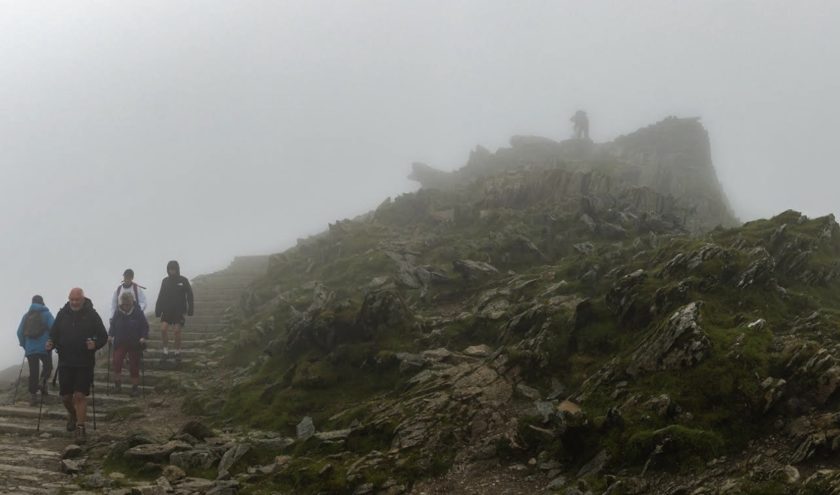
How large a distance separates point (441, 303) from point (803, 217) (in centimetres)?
1448

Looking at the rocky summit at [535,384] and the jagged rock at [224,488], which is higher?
the rocky summit at [535,384]

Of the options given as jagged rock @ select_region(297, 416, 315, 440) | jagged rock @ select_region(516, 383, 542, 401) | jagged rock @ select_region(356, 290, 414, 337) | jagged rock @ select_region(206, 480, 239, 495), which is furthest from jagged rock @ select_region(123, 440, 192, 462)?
jagged rock @ select_region(516, 383, 542, 401)

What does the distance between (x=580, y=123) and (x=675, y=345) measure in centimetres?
6428

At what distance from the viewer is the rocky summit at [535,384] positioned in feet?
33.0

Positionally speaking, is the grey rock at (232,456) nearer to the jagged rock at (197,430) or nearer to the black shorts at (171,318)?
the jagged rock at (197,430)

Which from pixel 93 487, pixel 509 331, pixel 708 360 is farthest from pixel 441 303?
pixel 93 487

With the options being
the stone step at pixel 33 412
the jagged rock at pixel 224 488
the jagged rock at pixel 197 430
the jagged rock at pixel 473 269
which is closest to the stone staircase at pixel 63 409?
the stone step at pixel 33 412

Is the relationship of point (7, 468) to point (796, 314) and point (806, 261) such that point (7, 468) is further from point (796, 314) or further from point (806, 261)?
point (806, 261)

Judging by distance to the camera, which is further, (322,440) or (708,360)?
(322,440)

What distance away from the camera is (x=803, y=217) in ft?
67.3

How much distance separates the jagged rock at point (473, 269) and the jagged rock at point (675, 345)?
10931 mm

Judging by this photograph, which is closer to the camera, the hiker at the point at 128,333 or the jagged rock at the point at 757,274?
the jagged rock at the point at 757,274

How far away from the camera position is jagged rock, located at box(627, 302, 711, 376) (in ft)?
39.1

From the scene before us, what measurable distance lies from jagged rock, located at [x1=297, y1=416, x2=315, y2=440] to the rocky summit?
0.05 m
